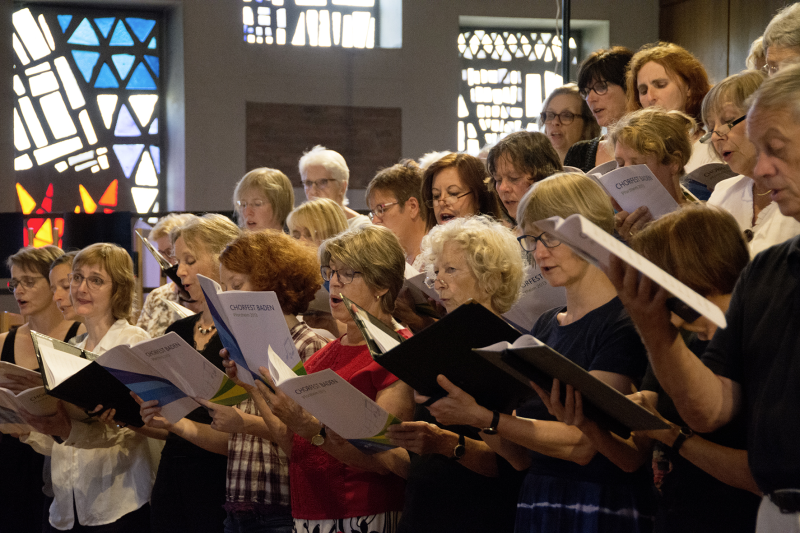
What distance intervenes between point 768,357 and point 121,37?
9242mm

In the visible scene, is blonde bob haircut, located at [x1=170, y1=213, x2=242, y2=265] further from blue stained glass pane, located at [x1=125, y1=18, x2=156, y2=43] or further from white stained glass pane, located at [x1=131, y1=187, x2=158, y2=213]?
blue stained glass pane, located at [x1=125, y1=18, x2=156, y2=43]

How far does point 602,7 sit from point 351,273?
8.31 m

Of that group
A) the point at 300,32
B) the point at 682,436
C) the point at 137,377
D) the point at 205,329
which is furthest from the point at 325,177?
the point at 300,32

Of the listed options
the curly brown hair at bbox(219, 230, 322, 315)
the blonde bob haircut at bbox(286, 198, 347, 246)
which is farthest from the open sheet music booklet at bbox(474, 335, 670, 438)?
the blonde bob haircut at bbox(286, 198, 347, 246)

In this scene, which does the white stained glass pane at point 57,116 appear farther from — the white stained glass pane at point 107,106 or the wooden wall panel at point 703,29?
the wooden wall panel at point 703,29

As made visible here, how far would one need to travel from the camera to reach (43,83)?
30.0 feet

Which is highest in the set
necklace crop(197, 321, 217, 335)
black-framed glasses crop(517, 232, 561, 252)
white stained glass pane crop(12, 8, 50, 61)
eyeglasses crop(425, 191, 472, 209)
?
white stained glass pane crop(12, 8, 50, 61)

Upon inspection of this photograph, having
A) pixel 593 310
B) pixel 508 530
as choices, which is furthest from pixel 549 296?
pixel 508 530

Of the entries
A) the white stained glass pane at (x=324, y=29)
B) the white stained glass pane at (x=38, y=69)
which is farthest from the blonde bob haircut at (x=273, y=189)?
the white stained glass pane at (x=38, y=69)

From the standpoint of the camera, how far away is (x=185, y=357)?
2223mm

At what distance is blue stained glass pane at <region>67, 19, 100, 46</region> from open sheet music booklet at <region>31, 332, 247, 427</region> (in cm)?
751

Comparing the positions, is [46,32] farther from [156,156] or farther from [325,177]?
[325,177]

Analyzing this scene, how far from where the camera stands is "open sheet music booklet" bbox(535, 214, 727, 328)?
1.08 m

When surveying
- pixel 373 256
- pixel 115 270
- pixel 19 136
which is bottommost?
pixel 115 270
